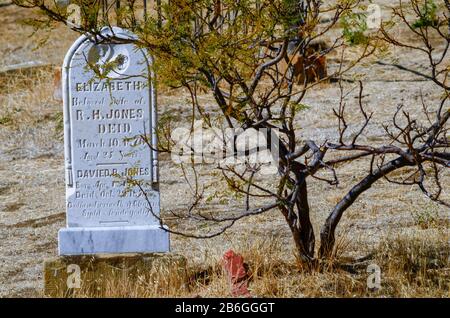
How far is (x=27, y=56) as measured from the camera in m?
16.4

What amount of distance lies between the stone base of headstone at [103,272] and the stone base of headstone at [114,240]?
7 centimetres

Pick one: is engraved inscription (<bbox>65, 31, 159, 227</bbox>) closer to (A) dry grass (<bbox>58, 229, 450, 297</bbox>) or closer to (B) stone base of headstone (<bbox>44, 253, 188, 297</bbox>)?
(B) stone base of headstone (<bbox>44, 253, 188, 297</bbox>)

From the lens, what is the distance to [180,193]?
9.30m

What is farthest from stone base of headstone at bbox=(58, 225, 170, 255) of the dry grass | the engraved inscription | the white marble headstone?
the dry grass

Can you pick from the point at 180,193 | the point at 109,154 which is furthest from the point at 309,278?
the point at 180,193

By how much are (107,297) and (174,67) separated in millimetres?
1554

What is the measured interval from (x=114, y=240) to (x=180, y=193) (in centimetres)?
269

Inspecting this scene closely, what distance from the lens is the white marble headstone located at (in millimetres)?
6551

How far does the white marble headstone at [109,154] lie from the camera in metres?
6.55

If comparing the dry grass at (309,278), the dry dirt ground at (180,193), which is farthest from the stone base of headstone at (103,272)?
the dry dirt ground at (180,193)

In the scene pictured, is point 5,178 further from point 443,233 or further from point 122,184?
point 443,233

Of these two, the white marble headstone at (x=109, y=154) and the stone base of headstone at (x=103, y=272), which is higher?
the white marble headstone at (x=109, y=154)

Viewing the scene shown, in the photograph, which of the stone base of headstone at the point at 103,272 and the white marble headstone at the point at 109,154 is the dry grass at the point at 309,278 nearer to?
the stone base of headstone at the point at 103,272
